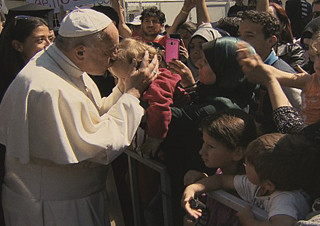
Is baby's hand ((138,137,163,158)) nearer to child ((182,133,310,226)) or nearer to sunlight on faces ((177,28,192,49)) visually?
child ((182,133,310,226))

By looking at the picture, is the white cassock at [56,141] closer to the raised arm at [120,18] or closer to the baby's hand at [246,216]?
the baby's hand at [246,216]

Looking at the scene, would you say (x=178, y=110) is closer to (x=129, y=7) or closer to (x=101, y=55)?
(x=101, y=55)

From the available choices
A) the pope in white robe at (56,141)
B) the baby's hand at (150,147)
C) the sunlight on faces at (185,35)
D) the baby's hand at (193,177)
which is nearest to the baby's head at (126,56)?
the pope in white robe at (56,141)

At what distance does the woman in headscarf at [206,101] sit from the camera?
2.04 meters

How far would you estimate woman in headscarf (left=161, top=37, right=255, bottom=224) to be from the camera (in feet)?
6.71

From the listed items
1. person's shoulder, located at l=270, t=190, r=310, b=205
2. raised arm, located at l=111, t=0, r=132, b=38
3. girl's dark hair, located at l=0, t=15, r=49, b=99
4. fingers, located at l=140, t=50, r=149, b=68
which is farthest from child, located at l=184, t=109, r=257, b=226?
raised arm, located at l=111, t=0, r=132, b=38

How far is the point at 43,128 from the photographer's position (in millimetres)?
1792

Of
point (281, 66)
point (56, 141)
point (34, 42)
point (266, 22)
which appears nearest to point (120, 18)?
point (34, 42)

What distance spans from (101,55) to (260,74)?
86cm

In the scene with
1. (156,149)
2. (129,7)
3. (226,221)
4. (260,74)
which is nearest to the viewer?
(226,221)

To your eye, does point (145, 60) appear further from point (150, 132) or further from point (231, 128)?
point (231, 128)

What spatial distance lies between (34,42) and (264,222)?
2.19 m

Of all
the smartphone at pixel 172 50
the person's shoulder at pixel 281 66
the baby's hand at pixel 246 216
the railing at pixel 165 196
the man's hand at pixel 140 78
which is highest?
the man's hand at pixel 140 78

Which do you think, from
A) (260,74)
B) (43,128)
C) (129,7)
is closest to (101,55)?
(43,128)
